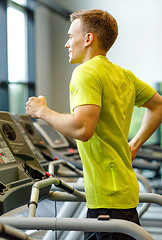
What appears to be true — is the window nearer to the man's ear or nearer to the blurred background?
the blurred background

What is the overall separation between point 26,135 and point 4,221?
5.73 ft

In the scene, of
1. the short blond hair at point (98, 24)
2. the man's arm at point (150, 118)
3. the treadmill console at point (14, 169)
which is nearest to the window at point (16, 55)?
the treadmill console at point (14, 169)

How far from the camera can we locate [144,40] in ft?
23.3

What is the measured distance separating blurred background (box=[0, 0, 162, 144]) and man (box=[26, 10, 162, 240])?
5.26 metres

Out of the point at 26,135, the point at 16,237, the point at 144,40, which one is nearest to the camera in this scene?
the point at 16,237

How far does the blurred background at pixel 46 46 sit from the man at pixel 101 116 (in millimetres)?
5258

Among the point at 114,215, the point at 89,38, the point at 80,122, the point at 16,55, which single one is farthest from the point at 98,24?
the point at 16,55

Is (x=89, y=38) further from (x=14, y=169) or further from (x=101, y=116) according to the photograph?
(x=14, y=169)

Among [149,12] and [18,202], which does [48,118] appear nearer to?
[18,202]

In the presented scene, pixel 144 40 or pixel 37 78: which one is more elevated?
pixel 144 40

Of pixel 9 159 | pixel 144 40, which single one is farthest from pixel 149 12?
pixel 9 159

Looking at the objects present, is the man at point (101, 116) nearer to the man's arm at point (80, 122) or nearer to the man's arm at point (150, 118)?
the man's arm at point (80, 122)

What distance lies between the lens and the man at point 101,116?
1241mm

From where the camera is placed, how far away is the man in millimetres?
1241
